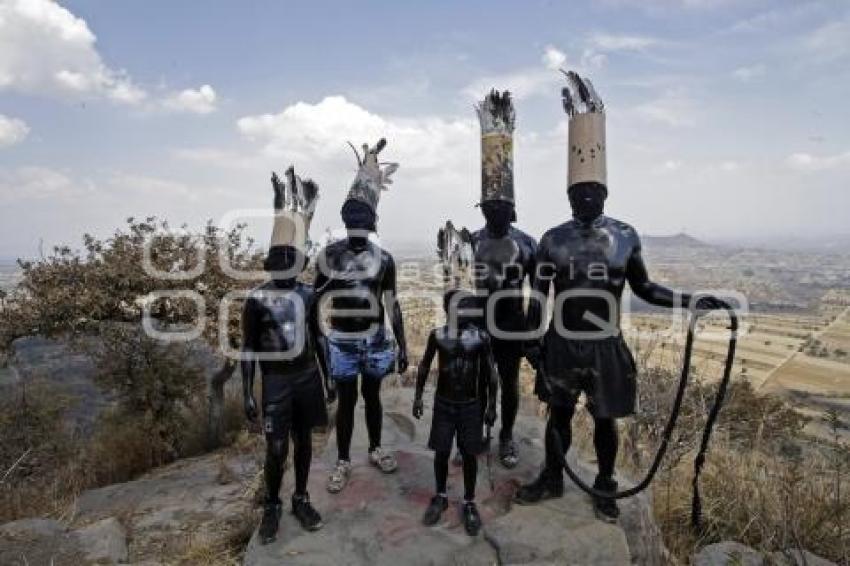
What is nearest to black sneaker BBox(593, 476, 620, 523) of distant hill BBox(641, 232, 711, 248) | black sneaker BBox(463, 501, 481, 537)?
black sneaker BBox(463, 501, 481, 537)

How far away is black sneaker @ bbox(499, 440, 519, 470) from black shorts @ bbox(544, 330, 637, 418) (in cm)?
115

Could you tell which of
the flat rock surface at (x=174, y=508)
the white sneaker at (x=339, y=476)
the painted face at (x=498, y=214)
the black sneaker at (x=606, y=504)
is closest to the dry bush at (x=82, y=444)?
the flat rock surface at (x=174, y=508)

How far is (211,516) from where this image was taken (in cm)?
586

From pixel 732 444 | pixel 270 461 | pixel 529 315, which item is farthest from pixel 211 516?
pixel 732 444

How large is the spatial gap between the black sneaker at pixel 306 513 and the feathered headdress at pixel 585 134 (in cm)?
293

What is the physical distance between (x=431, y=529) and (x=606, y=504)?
4.08 feet

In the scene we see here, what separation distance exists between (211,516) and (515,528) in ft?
10.2

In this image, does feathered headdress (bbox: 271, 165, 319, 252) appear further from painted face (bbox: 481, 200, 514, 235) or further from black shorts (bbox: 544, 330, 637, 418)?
black shorts (bbox: 544, 330, 637, 418)

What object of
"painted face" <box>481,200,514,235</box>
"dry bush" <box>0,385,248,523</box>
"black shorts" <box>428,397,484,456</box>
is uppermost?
"painted face" <box>481,200,514,235</box>

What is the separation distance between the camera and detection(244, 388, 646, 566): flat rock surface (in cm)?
404

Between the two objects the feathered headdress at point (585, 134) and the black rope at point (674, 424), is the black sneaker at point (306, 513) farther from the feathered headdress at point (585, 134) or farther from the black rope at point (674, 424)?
the feathered headdress at point (585, 134)

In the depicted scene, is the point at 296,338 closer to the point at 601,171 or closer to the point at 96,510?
the point at 601,171

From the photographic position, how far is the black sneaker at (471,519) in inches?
168

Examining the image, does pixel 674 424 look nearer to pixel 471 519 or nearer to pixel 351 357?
pixel 471 519
